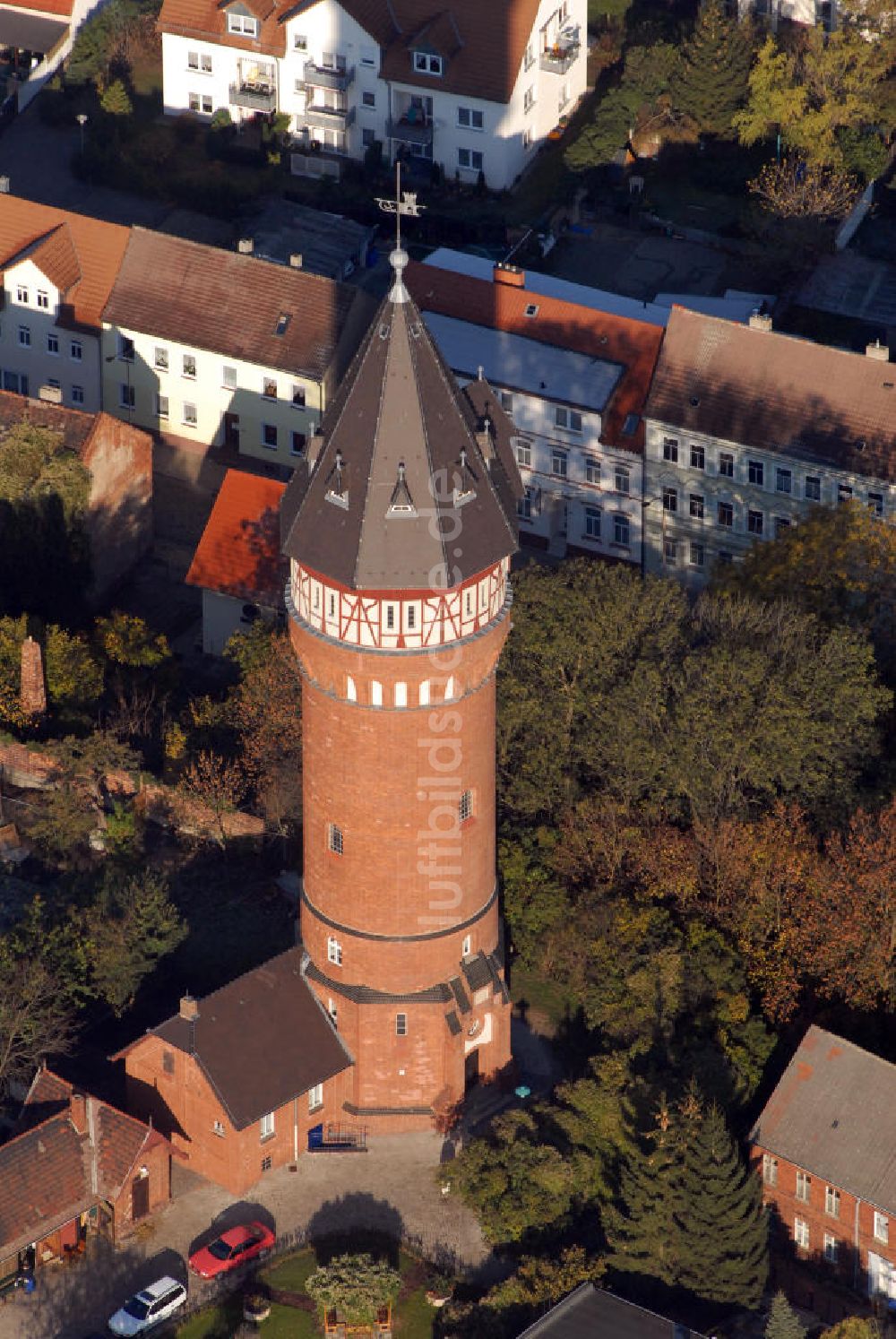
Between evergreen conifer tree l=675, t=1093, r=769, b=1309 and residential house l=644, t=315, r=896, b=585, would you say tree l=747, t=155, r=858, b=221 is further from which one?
evergreen conifer tree l=675, t=1093, r=769, b=1309

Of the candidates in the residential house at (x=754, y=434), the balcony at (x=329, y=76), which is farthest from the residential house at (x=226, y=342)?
the balcony at (x=329, y=76)

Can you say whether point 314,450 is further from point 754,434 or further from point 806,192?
point 806,192

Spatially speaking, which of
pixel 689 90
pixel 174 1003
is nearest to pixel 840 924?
pixel 174 1003

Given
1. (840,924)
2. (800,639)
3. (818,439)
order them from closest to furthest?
(840,924)
(800,639)
(818,439)

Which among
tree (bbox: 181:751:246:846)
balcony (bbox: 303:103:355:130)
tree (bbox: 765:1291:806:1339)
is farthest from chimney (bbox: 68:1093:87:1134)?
balcony (bbox: 303:103:355:130)

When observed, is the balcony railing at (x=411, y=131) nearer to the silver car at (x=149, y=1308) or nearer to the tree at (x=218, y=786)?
the tree at (x=218, y=786)

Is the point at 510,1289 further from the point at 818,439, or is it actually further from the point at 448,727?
the point at 818,439
